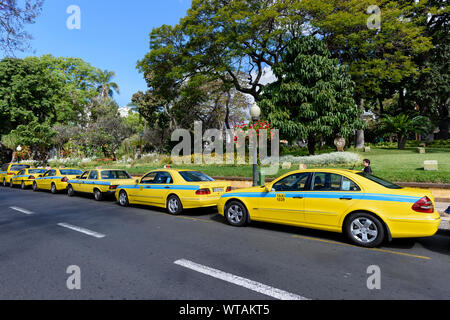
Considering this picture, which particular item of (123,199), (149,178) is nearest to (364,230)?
(149,178)

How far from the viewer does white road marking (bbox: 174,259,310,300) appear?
3414 millimetres

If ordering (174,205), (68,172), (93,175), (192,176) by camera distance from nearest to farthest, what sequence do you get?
(174,205) < (192,176) < (93,175) < (68,172)

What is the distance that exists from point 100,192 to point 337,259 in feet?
33.1

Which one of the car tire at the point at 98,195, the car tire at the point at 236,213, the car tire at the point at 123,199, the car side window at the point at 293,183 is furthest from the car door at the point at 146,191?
the car side window at the point at 293,183

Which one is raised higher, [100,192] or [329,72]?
[329,72]

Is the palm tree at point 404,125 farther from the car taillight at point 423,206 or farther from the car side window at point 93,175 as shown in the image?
the car side window at point 93,175

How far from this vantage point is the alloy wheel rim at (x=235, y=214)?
23.6 feet

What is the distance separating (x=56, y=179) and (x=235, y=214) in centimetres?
1182

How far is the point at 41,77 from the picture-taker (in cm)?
3881

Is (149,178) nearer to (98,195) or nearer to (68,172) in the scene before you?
(98,195)

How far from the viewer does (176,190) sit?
28.5 ft

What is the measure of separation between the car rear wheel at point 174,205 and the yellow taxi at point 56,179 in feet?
26.6
